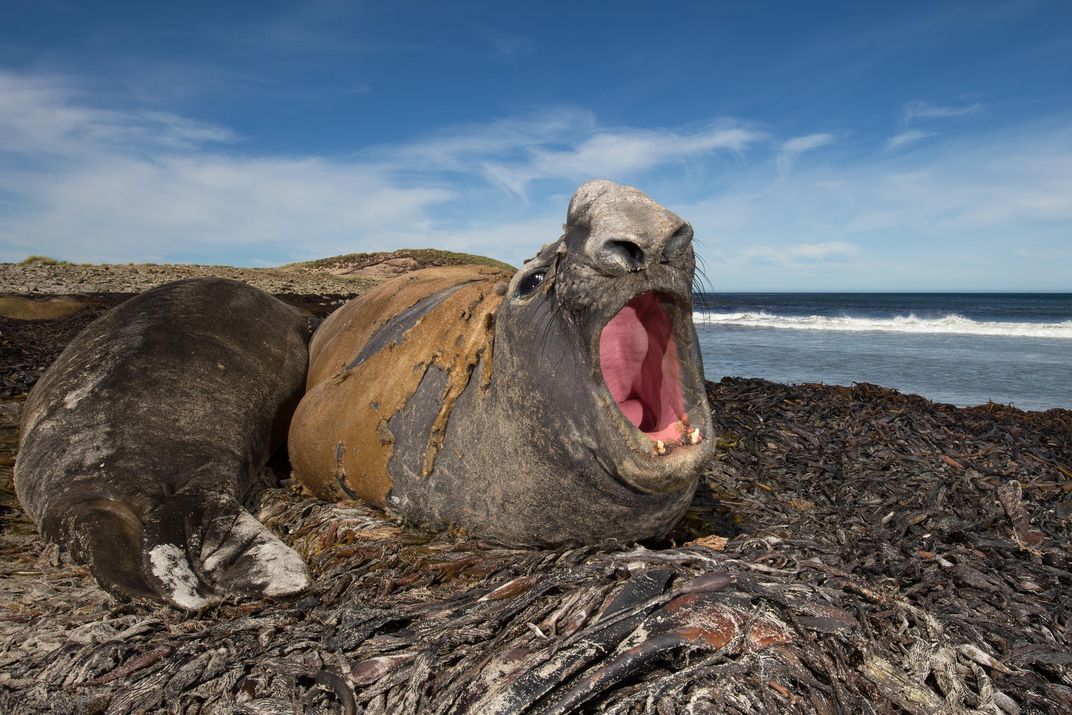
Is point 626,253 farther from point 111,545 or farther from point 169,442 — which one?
point 169,442

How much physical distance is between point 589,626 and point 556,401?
2.70ft

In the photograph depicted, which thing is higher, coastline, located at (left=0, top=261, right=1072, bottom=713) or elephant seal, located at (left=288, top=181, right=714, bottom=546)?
elephant seal, located at (left=288, top=181, right=714, bottom=546)

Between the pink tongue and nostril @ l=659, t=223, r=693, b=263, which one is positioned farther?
the pink tongue

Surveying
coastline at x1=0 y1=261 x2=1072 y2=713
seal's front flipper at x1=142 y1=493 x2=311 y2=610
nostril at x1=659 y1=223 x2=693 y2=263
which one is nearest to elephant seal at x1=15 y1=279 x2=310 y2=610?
seal's front flipper at x1=142 y1=493 x2=311 y2=610

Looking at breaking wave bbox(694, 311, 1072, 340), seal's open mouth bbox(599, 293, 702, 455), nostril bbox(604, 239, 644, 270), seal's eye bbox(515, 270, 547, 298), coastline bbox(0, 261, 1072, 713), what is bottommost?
coastline bbox(0, 261, 1072, 713)

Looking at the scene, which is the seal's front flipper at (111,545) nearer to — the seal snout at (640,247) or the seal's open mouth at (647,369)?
the seal's open mouth at (647,369)

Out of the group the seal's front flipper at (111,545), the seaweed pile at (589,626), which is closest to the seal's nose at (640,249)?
the seaweed pile at (589,626)

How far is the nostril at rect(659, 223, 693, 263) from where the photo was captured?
2.28m

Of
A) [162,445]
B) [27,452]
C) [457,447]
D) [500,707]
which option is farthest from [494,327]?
[27,452]

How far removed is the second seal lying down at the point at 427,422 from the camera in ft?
7.96

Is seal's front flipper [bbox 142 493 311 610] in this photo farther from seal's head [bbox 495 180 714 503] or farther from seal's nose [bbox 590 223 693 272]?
seal's nose [bbox 590 223 693 272]

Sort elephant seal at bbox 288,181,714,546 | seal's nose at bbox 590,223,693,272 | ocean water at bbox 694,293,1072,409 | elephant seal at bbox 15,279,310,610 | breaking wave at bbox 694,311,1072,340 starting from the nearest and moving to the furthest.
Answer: seal's nose at bbox 590,223,693,272, elephant seal at bbox 288,181,714,546, elephant seal at bbox 15,279,310,610, ocean water at bbox 694,293,1072,409, breaking wave at bbox 694,311,1072,340

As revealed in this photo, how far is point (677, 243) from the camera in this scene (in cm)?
229

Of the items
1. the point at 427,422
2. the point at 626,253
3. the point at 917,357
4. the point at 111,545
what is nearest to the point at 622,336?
the point at 626,253
